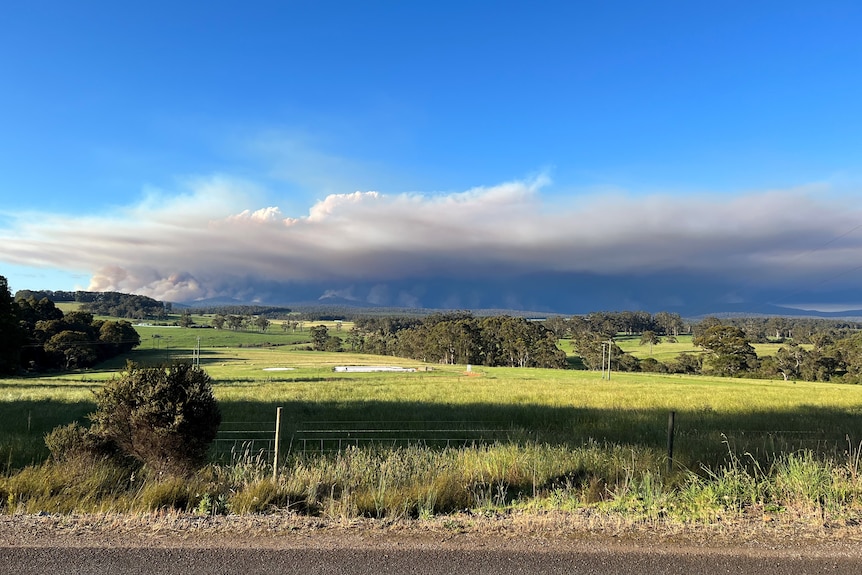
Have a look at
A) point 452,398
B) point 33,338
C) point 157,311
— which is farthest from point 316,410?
point 157,311

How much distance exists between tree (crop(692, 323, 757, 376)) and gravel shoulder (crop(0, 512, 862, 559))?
8803 cm

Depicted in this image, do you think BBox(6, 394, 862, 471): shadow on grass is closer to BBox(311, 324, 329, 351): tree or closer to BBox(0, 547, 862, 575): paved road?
BBox(0, 547, 862, 575): paved road

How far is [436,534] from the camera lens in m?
5.28

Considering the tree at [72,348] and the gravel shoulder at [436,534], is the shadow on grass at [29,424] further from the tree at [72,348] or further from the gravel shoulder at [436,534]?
the tree at [72,348]

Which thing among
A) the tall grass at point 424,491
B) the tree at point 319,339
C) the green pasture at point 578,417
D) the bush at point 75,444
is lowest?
the tree at point 319,339

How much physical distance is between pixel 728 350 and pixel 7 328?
9172 centimetres

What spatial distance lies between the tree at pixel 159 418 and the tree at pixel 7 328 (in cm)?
4635

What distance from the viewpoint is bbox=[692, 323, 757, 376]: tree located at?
271 feet

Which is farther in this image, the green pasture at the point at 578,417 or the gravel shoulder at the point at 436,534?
the green pasture at the point at 578,417

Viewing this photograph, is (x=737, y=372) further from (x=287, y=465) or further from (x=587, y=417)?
(x=287, y=465)

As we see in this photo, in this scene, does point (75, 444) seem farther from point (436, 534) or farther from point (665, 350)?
point (665, 350)

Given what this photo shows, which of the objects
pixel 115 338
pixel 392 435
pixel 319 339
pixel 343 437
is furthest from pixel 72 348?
pixel 392 435

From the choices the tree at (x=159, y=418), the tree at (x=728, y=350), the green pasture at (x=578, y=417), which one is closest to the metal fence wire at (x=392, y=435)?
the green pasture at (x=578, y=417)

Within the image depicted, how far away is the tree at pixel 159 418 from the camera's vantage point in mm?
7642
